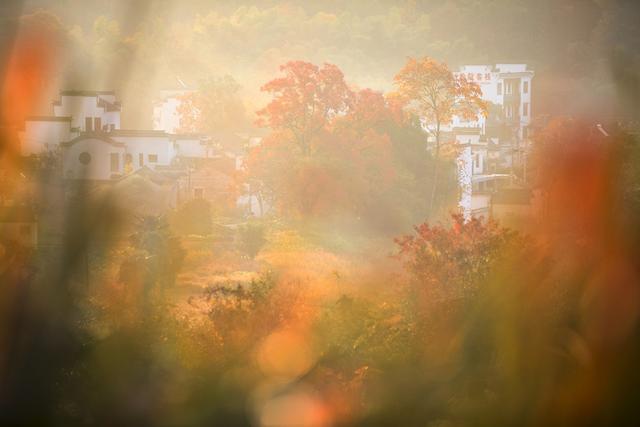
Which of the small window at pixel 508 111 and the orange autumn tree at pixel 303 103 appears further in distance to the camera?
the small window at pixel 508 111

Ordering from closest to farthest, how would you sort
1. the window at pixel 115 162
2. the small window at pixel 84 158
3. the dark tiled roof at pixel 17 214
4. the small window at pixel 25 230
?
the small window at pixel 25 230, the dark tiled roof at pixel 17 214, the small window at pixel 84 158, the window at pixel 115 162

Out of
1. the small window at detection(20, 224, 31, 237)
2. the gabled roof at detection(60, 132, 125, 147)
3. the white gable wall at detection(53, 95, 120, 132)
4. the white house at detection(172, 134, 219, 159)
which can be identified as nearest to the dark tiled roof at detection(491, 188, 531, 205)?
the white house at detection(172, 134, 219, 159)

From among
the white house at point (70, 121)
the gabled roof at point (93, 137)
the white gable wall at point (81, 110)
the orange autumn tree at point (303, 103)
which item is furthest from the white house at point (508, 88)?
the gabled roof at point (93, 137)

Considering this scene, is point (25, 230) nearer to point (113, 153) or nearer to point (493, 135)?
point (113, 153)

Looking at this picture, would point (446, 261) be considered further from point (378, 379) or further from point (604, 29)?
point (604, 29)

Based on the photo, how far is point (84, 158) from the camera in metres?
20.1

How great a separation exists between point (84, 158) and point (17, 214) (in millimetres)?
4203

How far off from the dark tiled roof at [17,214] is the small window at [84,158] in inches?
144

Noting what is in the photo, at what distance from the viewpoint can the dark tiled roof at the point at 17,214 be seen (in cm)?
1566

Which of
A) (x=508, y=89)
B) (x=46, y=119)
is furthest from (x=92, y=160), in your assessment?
(x=508, y=89)

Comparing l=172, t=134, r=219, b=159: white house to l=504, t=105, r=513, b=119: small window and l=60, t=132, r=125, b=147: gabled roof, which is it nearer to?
l=60, t=132, r=125, b=147: gabled roof

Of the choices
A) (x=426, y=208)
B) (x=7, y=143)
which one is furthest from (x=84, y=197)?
(x=426, y=208)

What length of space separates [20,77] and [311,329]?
17.8 metres

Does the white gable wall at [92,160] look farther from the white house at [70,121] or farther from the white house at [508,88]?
the white house at [508,88]
